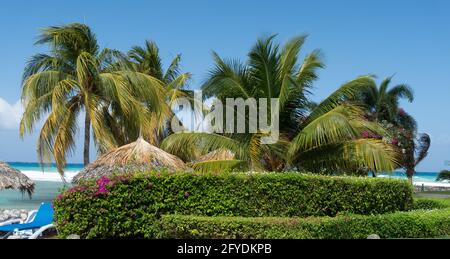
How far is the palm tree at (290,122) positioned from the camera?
15.6m

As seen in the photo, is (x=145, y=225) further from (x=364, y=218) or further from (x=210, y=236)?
(x=364, y=218)

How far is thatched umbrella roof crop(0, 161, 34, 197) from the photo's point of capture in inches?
782

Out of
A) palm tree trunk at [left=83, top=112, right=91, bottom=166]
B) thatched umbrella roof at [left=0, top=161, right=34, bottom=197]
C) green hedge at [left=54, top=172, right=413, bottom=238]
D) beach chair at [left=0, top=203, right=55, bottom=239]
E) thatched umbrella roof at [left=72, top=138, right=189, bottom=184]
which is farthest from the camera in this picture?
palm tree trunk at [left=83, top=112, right=91, bottom=166]

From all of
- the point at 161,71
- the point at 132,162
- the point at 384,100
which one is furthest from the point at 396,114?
the point at 132,162

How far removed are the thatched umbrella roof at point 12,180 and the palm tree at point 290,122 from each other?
21.7ft

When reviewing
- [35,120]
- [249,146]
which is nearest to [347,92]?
[249,146]

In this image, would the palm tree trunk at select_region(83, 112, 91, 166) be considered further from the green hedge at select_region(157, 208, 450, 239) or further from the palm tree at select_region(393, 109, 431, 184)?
the palm tree at select_region(393, 109, 431, 184)

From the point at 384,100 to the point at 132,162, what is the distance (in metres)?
25.2

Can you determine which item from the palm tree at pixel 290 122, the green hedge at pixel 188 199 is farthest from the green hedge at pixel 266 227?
the palm tree at pixel 290 122

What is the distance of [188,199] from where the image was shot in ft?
43.5

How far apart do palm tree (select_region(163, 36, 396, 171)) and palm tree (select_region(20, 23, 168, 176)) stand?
475cm

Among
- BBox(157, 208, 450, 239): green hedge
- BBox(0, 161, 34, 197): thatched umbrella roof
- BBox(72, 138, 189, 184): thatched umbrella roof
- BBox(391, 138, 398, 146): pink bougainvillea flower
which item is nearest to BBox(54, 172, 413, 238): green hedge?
BBox(157, 208, 450, 239): green hedge

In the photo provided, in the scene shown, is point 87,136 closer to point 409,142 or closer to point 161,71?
point 161,71
